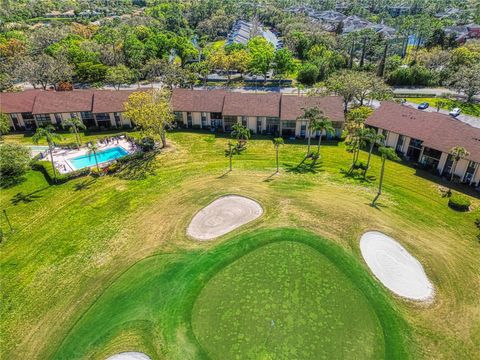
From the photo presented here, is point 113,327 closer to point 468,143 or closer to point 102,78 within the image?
point 468,143

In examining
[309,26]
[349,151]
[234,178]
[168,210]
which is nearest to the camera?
[168,210]

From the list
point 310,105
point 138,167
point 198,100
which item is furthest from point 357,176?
point 198,100

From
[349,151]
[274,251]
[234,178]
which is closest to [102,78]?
[234,178]

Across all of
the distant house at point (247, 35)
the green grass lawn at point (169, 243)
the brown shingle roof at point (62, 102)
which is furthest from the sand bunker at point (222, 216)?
the distant house at point (247, 35)

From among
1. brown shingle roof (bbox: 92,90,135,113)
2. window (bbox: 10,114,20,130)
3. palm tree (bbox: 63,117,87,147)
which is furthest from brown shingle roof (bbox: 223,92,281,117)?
window (bbox: 10,114,20,130)

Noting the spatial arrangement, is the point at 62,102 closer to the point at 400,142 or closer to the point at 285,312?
the point at 285,312

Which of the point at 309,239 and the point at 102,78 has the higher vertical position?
the point at 102,78

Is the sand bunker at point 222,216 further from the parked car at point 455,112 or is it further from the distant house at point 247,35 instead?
the distant house at point 247,35
